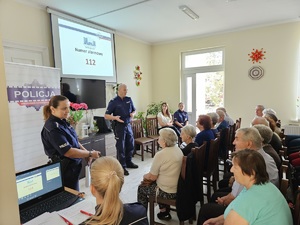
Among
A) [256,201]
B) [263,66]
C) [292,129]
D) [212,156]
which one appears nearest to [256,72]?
[263,66]

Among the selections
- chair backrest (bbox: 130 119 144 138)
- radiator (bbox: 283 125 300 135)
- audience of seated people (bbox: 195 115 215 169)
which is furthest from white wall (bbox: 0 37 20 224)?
radiator (bbox: 283 125 300 135)

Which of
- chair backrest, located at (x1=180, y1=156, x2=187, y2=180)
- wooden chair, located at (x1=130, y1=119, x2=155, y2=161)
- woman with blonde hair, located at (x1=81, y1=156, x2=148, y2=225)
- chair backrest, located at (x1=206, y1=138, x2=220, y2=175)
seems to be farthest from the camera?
wooden chair, located at (x1=130, y1=119, x2=155, y2=161)

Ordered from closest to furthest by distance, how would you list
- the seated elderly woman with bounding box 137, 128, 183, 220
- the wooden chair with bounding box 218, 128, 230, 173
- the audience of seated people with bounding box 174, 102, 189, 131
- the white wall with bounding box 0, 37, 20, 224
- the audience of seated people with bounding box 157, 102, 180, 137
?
the white wall with bounding box 0, 37, 20, 224
the seated elderly woman with bounding box 137, 128, 183, 220
the wooden chair with bounding box 218, 128, 230, 173
the audience of seated people with bounding box 157, 102, 180, 137
the audience of seated people with bounding box 174, 102, 189, 131

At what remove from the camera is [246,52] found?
5.16 m

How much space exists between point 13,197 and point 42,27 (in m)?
3.62

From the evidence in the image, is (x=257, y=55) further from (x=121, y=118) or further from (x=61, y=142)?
(x=61, y=142)

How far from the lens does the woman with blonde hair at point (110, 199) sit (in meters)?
0.99

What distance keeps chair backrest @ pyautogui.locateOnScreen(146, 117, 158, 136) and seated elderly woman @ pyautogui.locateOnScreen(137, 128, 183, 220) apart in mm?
2841

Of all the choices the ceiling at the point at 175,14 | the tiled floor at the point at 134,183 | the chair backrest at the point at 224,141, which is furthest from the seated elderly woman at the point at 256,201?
the ceiling at the point at 175,14

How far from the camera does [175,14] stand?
409 cm

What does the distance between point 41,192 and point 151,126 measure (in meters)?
3.79

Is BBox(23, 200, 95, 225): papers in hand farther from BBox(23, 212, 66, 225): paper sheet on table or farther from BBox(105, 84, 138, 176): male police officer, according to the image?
BBox(105, 84, 138, 176): male police officer

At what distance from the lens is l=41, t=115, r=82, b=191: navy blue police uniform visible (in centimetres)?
177

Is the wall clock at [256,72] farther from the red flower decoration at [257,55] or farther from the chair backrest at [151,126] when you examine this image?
the chair backrest at [151,126]
